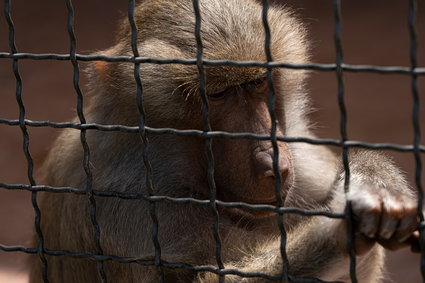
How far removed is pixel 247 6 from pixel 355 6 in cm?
619

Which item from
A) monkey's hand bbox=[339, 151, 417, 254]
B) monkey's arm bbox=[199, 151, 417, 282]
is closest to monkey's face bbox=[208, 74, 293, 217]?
monkey's arm bbox=[199, 151, 417, 282]

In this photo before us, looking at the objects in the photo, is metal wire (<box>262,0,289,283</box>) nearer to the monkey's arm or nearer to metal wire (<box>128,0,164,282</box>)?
the monkey's arm

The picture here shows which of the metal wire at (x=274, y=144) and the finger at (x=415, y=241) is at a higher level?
the metal wire at (x=274, y=144)

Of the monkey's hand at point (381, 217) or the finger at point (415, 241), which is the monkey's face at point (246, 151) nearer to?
the monkey's hand at point (381, 217)

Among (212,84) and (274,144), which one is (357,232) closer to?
(274,144)

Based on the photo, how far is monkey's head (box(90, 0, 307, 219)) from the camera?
9.08 ft

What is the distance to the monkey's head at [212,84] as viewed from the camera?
2.77 metres

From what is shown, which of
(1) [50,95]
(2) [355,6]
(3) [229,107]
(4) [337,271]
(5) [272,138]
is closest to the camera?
(5) [272,138]

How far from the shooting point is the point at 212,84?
2.81 metres

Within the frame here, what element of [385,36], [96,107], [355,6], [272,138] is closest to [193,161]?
[96,107]

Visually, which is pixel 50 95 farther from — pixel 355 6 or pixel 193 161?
pixel 193 161

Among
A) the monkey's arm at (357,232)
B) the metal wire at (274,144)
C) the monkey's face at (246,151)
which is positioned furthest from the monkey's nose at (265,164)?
the metal wire at (274,144)

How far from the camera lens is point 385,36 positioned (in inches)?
316

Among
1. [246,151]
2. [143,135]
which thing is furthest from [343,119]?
[246,151]
